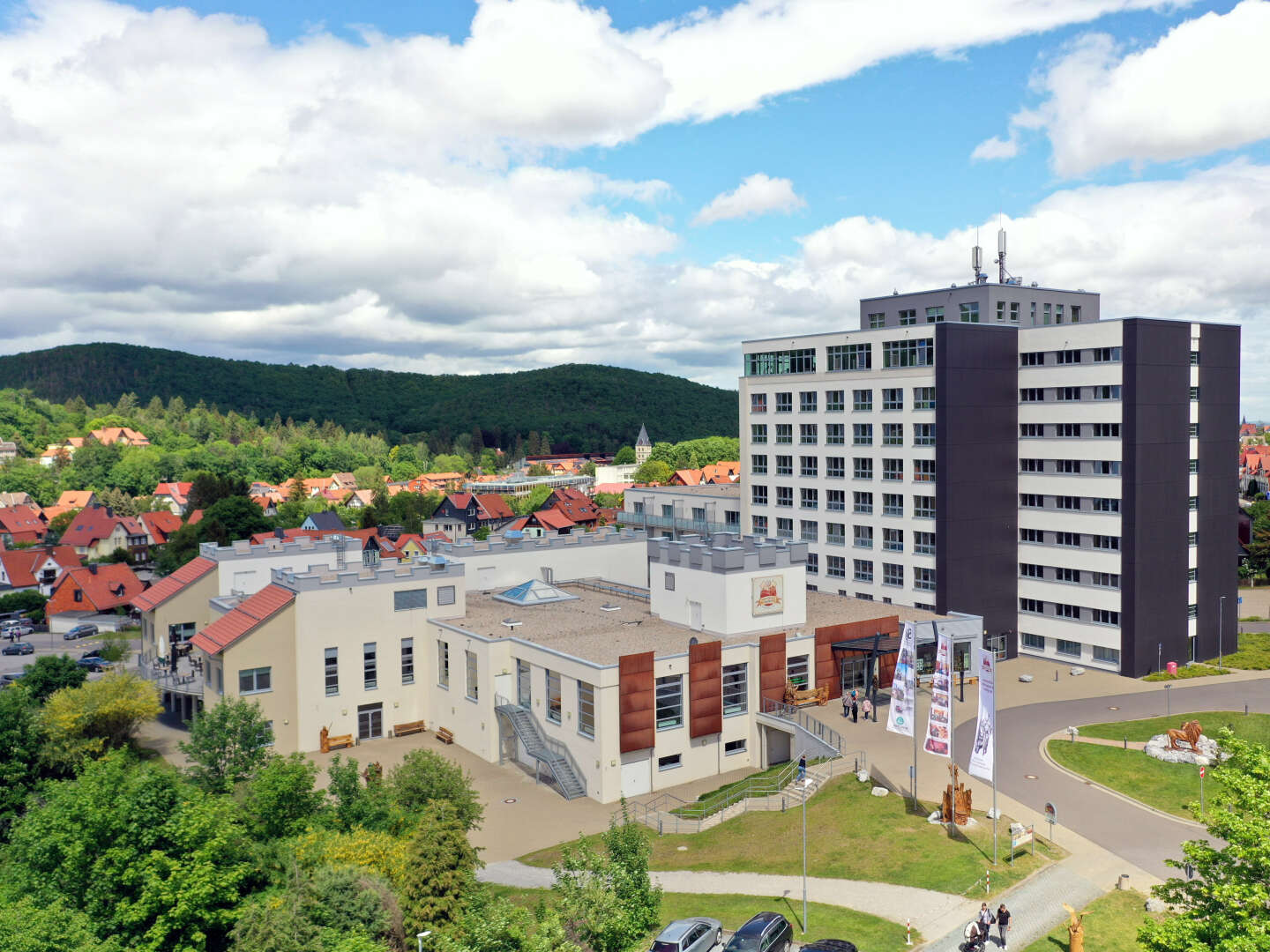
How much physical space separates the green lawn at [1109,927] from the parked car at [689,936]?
9.39 metres

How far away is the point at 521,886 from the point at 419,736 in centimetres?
2258

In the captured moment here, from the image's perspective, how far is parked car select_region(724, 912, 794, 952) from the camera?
2758 cm

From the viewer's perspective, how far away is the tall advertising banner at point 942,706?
3603cm

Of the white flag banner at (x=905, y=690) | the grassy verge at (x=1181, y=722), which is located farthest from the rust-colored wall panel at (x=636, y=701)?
the grassy verge at (x=1181, y=722)

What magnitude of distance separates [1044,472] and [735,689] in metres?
30.4

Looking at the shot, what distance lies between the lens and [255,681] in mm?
52812

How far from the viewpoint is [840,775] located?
42375 millimetres

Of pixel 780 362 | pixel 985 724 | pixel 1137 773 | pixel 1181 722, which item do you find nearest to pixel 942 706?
pixel 985 724

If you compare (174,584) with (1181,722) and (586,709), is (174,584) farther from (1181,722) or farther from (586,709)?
(1181,722)

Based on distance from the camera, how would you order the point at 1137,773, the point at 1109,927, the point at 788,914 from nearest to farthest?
the point at 1109,927
the point at 788,914
the point at 1137,773

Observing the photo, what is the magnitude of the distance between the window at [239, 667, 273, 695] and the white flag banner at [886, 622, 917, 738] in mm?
34471

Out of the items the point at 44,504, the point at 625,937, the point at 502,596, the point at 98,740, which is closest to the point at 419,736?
the point at 502,596

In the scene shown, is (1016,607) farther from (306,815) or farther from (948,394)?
(306,815)

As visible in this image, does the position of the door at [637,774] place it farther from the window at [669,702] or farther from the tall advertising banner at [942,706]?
the tall advertising banner at [942,706]
